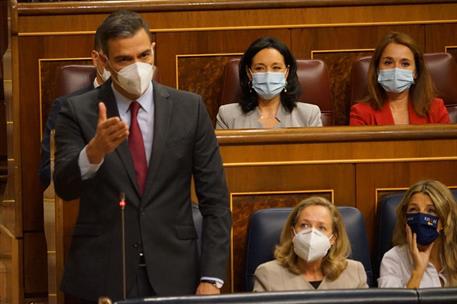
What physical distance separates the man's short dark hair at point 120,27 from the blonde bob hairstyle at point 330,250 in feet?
1.38

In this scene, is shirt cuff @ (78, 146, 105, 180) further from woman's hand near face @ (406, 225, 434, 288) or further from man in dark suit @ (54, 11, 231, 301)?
woman's hand near face @ (406, 225, 434, 288)

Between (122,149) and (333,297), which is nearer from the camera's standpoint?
(333,297)

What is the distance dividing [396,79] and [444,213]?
0.46 m

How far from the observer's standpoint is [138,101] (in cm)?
126

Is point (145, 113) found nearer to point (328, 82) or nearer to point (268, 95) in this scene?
point (268, 95)

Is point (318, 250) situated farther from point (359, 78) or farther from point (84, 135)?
point (359, 78)

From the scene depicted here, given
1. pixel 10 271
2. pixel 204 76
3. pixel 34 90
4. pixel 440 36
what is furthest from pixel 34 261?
pixel 440 36

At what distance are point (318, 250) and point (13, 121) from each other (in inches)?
29.1

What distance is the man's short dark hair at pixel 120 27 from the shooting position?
1227 millimetres

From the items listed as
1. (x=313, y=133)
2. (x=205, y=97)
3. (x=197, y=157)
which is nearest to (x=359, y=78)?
(x=205, y=97)

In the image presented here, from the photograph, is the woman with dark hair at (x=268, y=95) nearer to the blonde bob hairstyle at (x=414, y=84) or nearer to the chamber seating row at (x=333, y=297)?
the blonde bob hairstyle at (x=414, y=84)

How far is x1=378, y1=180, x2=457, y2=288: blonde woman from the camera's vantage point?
155 cm

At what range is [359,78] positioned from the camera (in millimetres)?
2080

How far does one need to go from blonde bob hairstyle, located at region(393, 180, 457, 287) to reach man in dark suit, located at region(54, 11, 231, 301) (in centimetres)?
41
